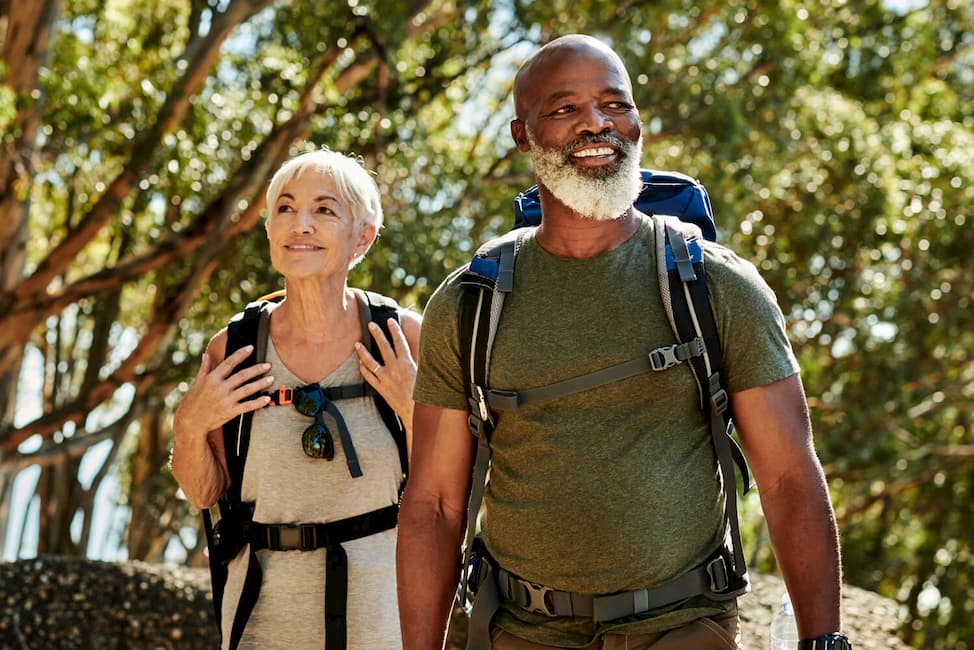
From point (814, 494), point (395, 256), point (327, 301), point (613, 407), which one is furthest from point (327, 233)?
point (395, 256)

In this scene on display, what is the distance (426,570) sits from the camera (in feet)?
10.5

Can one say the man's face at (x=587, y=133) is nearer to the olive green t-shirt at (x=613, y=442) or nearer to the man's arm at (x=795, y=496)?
the olive green t-shirt at (x=613, y=442)

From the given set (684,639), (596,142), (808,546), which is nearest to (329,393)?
(596,142)

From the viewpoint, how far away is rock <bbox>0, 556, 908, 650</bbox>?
8383 millimetres

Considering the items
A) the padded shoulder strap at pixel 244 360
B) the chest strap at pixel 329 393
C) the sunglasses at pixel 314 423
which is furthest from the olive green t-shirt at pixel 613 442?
the padded shoulder strap at pixel 244 360

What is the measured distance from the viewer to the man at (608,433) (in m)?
2.87

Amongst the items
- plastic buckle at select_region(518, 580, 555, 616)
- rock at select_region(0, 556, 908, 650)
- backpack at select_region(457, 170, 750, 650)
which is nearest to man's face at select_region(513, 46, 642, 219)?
backpack at select_region(457, 170, 750, 650)

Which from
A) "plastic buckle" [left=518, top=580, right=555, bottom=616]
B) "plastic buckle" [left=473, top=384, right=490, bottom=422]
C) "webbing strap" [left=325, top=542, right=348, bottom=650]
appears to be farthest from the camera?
"webbing strap" [left=325, top=542, right=348, bottom=650]

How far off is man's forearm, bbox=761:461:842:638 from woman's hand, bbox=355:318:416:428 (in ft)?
4.63

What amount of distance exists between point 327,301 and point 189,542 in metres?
15.4

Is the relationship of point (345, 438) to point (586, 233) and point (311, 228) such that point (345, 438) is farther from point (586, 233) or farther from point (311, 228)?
point (586, 233)

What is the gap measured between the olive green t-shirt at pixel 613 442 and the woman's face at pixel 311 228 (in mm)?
1267

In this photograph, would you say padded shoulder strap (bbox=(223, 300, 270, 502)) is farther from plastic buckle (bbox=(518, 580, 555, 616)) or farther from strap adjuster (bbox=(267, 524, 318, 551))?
plastic buckle (bbox=(518, 580, 555, 616))

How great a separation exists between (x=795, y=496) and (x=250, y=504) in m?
1.77
